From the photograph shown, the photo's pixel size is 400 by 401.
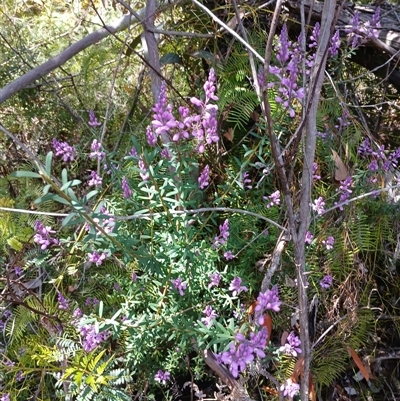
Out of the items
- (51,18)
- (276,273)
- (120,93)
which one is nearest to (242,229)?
(276,273)

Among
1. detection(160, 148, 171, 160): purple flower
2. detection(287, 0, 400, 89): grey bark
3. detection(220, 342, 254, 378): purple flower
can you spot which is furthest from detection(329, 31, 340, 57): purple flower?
detection(220, 342, 254, 378): purple flower

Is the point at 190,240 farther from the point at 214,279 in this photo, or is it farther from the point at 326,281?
the point at 326,281

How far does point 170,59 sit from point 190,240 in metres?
0.90

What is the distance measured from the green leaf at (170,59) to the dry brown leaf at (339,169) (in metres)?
0.74

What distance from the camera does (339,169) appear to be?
72.9 inches

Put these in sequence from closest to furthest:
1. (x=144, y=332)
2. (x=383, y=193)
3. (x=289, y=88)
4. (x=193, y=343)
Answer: (x=289, y=88), (x=144, y=332), (x=193, y=343), (x=383, y=193)

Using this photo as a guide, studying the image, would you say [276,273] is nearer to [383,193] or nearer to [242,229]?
[242,229]

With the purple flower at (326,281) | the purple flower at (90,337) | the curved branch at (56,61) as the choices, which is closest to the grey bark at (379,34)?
the curved branch at (56,61)

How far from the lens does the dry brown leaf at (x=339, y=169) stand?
1.83 meters

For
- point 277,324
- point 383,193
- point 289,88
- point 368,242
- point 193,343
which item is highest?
point 289,88

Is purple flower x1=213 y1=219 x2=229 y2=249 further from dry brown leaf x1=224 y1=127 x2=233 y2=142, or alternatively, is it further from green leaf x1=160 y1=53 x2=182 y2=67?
green leaf x1=160 y1=53 x2=182 y2=67

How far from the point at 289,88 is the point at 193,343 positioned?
885mm

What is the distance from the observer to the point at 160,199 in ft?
4.33

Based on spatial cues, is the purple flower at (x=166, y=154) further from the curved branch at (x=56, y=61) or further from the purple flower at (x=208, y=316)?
the curved branch at (x=56, y=61)
